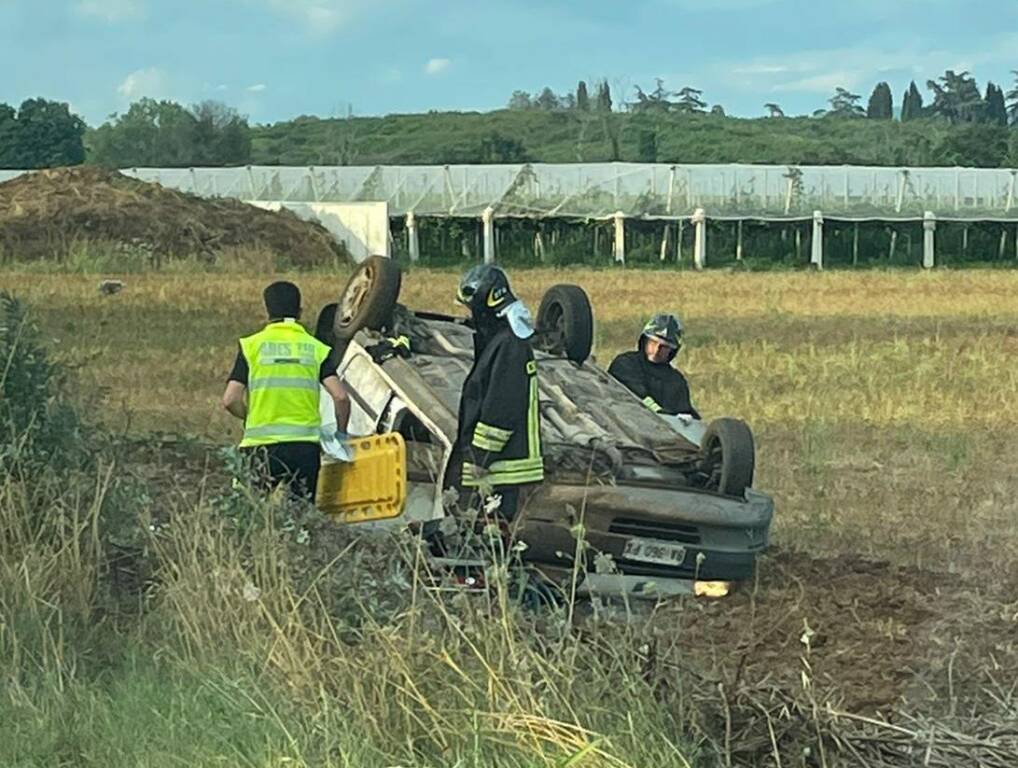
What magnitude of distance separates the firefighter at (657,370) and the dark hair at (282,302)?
2192 mm

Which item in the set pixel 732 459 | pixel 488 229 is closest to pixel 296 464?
pixel 732 459

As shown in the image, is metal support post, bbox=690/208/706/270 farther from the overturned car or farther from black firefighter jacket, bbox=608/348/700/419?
the overturned car

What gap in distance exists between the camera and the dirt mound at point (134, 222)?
3966cm

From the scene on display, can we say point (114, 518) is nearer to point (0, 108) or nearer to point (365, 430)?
point (365, 430)

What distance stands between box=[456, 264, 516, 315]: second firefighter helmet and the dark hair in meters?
1.41

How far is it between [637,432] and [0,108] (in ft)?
283

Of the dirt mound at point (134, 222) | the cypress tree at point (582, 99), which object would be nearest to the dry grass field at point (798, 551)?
the dirt mound at point (134, 222)

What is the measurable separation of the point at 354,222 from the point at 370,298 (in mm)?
36967

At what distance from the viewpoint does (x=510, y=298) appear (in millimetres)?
8148

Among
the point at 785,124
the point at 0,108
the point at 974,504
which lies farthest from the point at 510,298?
the point at 785,124

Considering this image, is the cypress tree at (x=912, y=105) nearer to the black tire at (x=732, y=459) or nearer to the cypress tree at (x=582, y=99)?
the cypress tree at (x=582, y=99)

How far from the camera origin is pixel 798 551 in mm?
9570

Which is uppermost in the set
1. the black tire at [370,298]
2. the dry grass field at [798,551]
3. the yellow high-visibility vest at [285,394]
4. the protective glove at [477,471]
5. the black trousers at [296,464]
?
the black tire at [370,298]

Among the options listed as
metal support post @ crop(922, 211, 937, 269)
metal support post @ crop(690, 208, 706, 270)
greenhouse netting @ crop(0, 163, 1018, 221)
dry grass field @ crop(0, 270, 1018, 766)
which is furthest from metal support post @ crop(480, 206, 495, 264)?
dry grass field @ crop(0, 270, 1018, 766)
